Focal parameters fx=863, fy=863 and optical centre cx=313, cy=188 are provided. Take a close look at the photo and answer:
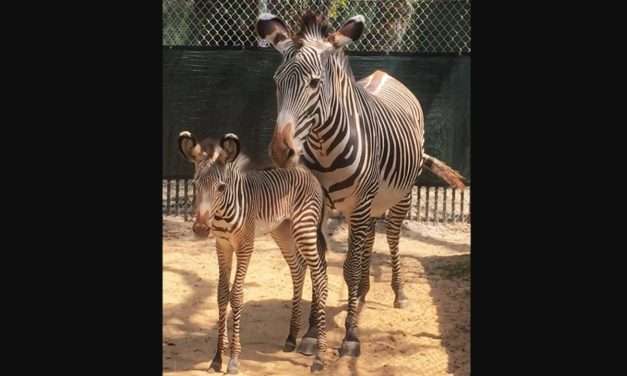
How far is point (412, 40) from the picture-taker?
22.0 feet

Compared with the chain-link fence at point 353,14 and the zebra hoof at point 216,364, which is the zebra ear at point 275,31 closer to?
the chain-link fence at point 353,14

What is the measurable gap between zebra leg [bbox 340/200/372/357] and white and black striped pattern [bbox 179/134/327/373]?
0.64 feet

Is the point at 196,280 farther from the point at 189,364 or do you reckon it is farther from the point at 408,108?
the point at 408,108

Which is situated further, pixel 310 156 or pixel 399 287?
pixel 399 287

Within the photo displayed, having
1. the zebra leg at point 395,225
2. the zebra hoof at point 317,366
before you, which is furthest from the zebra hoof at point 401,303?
the zebra hoof at point 317,366

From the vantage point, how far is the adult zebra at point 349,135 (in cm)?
468

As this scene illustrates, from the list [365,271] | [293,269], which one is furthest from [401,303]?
[293,269]

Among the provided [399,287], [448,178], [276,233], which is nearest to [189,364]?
[276,233]

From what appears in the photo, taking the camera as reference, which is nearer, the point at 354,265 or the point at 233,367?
the point at 233,367

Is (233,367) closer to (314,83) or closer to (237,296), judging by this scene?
(237,296)

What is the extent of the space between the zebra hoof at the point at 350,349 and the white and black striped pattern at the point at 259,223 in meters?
0.15

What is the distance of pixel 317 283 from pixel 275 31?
1.50 meters

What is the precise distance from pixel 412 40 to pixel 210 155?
280 centimetres

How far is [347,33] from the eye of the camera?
4.87 metres
